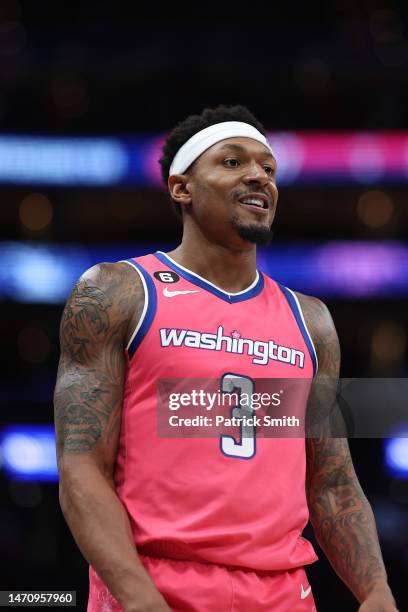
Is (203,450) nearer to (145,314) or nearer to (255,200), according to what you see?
(145,314)

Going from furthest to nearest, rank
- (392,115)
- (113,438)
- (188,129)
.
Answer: (392,115) → (188,129) → (113,438)

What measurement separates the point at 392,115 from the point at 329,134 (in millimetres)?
1199

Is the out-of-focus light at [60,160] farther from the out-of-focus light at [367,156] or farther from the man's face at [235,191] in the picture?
the man's face at [235,191]

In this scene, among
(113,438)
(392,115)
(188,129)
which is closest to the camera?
(113,438)

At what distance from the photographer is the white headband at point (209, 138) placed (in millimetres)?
3496

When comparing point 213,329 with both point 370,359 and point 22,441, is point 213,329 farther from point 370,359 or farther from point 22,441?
point 370,359

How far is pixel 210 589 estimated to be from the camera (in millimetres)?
2762

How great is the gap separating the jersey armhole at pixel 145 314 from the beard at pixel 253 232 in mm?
359

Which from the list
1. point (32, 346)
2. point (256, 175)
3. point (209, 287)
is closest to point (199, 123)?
point (256, 175)

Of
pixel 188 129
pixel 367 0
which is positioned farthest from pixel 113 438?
pixel 367 0

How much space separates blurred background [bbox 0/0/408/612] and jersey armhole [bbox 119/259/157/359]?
819 centimetres

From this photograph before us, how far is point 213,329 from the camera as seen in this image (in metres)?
3.08

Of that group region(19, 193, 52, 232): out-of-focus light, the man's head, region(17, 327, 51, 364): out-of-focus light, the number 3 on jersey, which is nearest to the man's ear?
the man's head

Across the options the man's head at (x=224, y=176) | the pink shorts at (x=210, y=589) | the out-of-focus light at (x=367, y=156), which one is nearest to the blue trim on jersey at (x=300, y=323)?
the man's head at (x=224, y=176)
